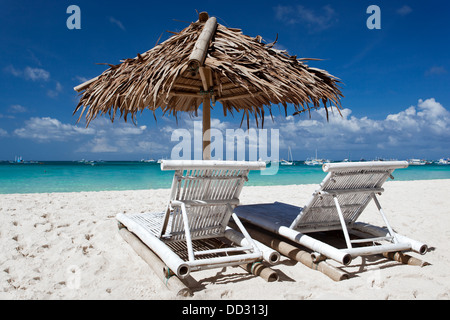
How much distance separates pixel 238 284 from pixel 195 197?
0.77 meters

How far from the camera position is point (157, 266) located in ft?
7.53

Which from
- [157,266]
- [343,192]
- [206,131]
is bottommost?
[157,266]

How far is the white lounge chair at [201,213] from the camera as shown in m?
2.15

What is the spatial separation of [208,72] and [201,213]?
1.78 m

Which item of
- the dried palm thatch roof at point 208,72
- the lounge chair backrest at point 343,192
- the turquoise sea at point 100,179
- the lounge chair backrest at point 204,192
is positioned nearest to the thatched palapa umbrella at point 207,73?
the dried palm thatch roof at point 208,72

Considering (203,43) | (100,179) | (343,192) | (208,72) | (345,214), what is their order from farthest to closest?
(100,179)
(208,72)
(345,214)
(203,43)
(343,192)

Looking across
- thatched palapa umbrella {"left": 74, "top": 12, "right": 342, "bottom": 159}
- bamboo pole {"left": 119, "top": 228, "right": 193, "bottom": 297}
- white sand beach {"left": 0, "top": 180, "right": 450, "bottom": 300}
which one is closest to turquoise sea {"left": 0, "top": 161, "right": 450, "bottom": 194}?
white sand beach {"left": 0, "top": 180, "right": 450, "bottom": 300}

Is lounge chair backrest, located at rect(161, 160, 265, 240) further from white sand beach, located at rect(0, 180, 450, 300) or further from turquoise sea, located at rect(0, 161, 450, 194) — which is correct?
turquoise sea, located at rect(0, 161, 450, 194)

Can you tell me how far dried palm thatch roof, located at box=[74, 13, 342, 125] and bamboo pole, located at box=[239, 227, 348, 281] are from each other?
1388mm

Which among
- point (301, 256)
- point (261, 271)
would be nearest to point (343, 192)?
point (301, 256)

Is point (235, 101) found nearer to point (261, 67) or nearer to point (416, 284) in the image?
point (261, 67)

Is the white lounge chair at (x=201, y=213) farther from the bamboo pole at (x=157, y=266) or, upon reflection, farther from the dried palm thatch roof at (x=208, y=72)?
the dried palm thatch roof at (x=208, y=72)

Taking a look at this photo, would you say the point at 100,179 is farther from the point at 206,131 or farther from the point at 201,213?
the point at 201,213

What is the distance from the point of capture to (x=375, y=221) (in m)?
4.55
